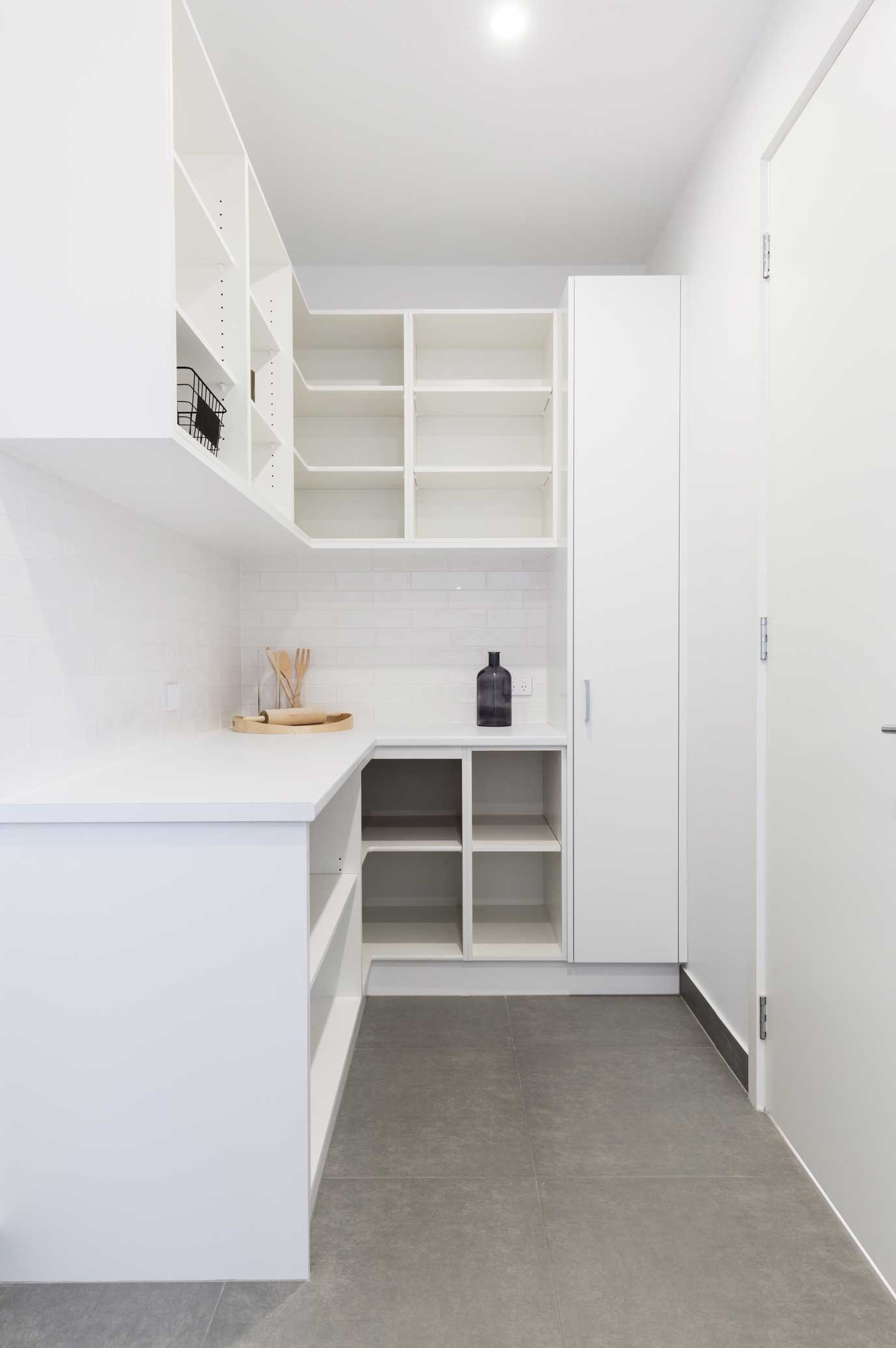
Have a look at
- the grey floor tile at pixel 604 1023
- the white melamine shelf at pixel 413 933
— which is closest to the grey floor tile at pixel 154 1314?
the grey floor tile at pixel 604 1023

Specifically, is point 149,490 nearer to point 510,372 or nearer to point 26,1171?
point 26,1171

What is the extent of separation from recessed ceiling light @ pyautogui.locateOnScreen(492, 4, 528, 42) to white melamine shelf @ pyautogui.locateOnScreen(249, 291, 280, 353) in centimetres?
89

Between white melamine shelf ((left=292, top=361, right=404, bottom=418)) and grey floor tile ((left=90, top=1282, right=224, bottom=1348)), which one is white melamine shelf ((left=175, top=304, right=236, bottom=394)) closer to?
white melamine shelf ((left=292, top=361, right=404, bottom=418))

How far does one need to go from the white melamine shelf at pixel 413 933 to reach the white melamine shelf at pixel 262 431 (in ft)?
5.68

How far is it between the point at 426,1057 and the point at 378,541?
1708 millimetres

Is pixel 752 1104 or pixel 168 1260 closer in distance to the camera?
pixel 168 1260

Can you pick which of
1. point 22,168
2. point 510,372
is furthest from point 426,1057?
point 510,372

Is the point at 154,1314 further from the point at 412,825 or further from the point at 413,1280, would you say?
the point at 412,825

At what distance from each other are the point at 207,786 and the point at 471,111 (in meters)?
2.03

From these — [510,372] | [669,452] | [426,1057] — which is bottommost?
[426,1057]

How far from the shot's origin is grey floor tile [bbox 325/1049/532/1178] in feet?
5.74

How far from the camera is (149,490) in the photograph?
1.77 metres

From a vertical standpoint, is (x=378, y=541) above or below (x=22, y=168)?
below

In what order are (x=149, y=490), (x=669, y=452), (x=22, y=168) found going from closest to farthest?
(x=22, y=168)
(x=149, y=490)
(x=669, y=452)
